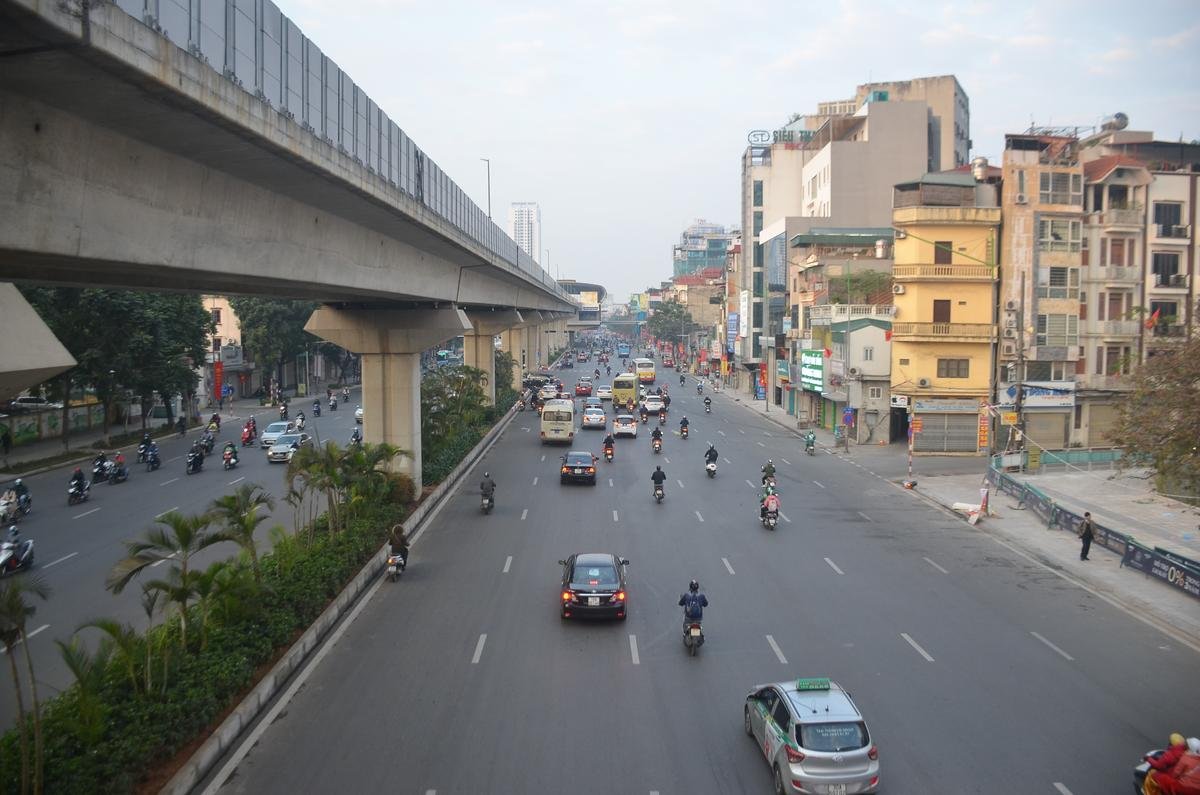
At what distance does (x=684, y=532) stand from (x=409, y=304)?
1214 cm

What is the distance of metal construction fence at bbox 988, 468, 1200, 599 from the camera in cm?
2052

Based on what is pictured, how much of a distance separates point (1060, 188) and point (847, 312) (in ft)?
38.2

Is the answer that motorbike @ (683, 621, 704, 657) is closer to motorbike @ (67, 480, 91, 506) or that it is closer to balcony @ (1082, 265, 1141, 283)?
motorbike @ (67, 480, 91, 506)

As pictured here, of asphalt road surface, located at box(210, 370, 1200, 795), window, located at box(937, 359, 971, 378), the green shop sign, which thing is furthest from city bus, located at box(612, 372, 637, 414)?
asphalt road surface, located at box(210, 370, 1200, 795)

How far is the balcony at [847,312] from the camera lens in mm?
48250

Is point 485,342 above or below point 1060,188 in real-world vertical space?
below

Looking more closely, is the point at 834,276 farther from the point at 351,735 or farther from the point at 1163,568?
the point at 351,735

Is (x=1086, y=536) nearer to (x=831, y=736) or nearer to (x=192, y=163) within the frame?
(x=831, y=736)

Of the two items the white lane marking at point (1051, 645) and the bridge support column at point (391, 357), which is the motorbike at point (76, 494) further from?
the white lane marking at point (1051, 645)

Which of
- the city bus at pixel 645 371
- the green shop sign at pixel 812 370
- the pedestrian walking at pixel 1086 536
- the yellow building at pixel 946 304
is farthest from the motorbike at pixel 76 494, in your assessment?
the city bus at pixel 645 371

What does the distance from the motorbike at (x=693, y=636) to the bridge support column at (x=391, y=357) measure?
1654 centimetres

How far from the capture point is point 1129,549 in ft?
75.9

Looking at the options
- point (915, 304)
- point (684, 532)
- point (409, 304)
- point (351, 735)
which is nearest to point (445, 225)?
point (409, 304)

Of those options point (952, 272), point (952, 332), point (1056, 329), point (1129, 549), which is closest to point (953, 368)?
point (952, 332)
